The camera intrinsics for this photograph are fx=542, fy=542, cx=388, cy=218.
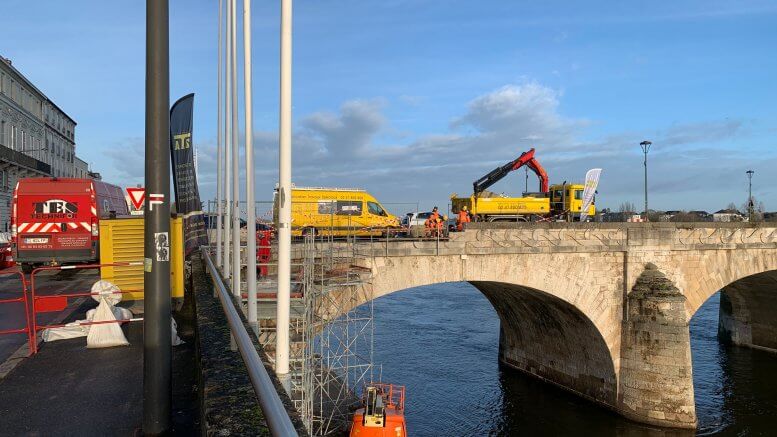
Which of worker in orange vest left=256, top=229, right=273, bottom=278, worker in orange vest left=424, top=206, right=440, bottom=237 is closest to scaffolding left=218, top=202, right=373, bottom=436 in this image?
worker in orange vest left=256, top=229, right=273, bottom=278

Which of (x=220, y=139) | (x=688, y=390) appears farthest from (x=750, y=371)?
(x=220, y=139)

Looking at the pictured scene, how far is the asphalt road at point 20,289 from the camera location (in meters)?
8.64

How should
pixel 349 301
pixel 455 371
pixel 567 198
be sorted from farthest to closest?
pixel 567 198 → pixel 455 371 → pixel 349 301

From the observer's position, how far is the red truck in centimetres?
1633

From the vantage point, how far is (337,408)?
1809 centimetres

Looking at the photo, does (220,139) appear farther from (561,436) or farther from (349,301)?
(561,436)

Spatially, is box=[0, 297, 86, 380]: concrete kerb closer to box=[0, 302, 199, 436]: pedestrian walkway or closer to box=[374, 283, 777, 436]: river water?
box=[0, 302, 199, 436]: pedestrian walkway

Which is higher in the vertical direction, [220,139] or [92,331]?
[220,139]

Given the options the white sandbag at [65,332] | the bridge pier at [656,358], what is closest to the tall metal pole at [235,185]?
the white sandbag at [65,332]

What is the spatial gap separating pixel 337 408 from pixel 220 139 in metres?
9.83

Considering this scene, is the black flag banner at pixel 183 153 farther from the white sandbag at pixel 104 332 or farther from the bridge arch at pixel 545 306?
the white sandbag at pixel 104 332

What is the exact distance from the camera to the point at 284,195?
4664 mm

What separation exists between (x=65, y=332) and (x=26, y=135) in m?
44.7

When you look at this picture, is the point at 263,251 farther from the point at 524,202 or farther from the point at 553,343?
the point at 524,202
